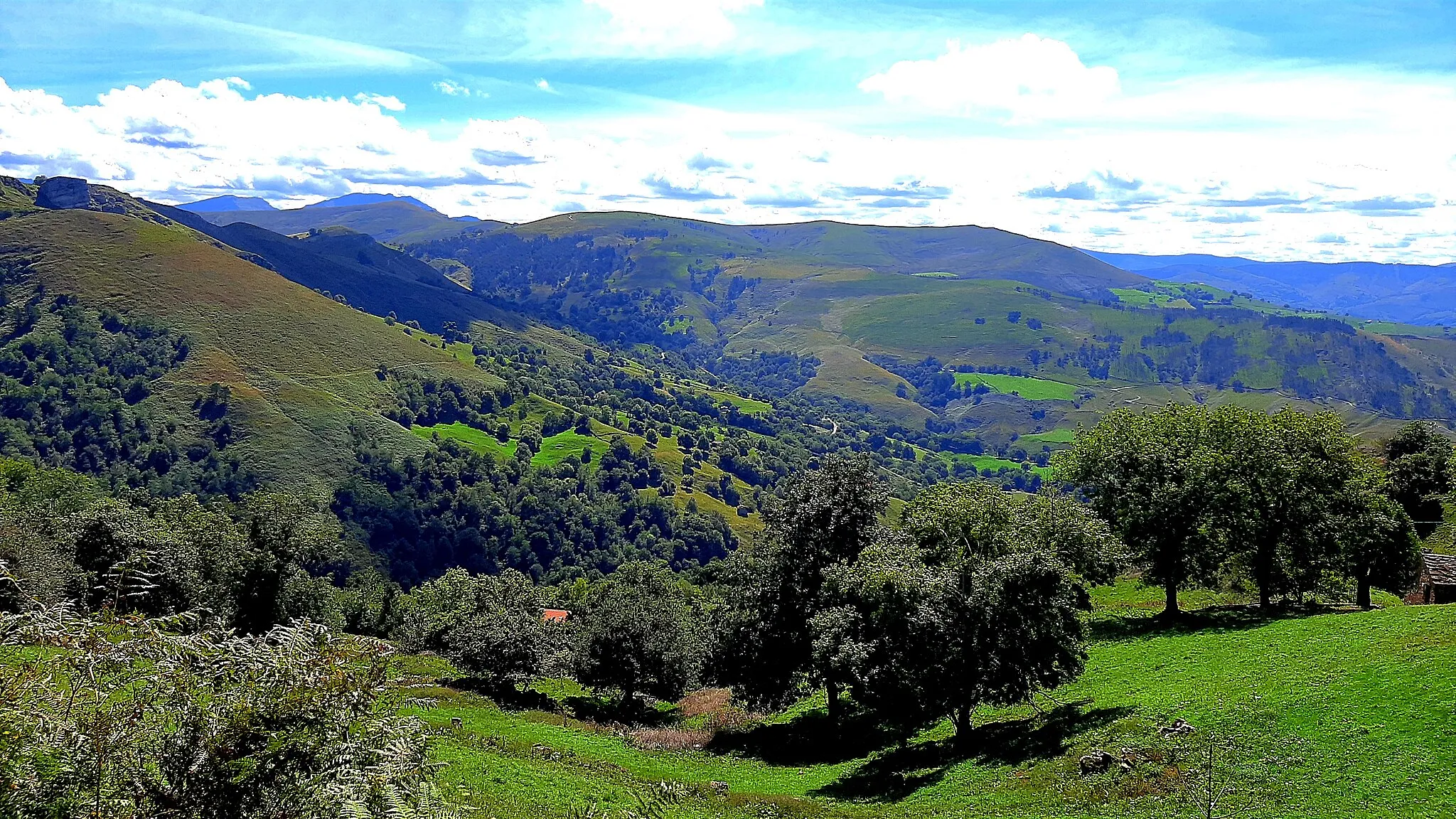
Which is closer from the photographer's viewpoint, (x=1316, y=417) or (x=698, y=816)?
(x=698, y=816)

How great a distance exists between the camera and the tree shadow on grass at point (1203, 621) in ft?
142

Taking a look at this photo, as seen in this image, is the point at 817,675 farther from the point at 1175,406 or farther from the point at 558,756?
the point at 1175,406

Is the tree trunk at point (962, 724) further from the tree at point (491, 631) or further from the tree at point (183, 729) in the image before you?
the tree at point (491, 631)

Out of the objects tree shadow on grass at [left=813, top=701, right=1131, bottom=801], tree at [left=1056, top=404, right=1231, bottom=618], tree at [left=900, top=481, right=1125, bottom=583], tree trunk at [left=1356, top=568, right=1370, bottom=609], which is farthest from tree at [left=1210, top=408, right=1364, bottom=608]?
tree shadow on grass at [left=813, top=701, right=1131, bottom=801]

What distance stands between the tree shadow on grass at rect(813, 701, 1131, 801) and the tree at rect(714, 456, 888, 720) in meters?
7.83

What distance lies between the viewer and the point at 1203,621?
45.1 meters

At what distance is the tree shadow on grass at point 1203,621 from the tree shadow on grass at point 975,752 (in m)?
12.8

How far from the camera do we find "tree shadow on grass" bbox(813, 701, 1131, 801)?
3062 centimetres

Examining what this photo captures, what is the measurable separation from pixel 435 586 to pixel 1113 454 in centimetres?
5908

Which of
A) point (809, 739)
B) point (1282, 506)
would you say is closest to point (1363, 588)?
point (1282, 506)

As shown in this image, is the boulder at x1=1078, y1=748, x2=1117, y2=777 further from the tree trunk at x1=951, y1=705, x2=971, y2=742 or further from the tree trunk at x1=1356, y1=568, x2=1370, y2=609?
the tree trunk at x1=1356, y1=568, x2=1370, y2=609

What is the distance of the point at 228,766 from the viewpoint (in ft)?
34.9

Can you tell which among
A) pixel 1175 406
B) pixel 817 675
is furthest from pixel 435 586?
pixel 1175 406

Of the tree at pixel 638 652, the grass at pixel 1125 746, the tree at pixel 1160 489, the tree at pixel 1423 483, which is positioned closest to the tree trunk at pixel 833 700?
the grass at pixel 1125 746
